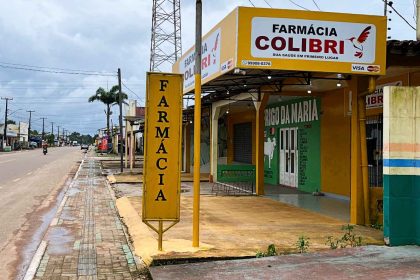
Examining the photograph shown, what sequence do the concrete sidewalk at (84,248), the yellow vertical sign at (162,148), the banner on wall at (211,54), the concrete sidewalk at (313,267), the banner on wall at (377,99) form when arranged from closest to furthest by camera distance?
the concrete sidewalk at (313,267) < the concrete sidewalk at (84,248) < the yellow vertical sign at (162,148) < the banner on wall at (211,54) < the banner on wall at (377,99)

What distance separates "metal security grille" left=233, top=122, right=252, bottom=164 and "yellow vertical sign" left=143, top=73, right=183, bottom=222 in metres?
16.0

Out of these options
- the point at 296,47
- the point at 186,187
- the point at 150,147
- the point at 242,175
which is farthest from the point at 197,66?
the point at 186,187

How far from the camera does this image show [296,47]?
30.3ft

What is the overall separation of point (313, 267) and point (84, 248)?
13.0 ft

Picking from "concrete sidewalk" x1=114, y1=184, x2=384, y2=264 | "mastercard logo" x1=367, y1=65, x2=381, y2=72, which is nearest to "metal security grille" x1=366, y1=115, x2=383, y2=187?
"concrete sidewalk" x1=114, y1=184, x2=384, y2=264

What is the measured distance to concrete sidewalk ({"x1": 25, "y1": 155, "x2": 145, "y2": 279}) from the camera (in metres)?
7.08

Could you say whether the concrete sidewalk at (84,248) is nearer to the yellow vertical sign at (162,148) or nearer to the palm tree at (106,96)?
the yellow vertical sign at (162,148)

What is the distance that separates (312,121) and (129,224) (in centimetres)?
861

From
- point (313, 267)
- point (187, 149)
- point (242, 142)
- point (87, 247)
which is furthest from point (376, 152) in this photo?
point (187, 149)

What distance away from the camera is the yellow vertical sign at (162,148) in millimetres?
7723

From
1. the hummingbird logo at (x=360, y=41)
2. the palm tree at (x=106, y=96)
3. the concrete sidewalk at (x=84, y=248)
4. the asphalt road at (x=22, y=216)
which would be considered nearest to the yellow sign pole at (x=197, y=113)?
the concrete sidewalk at (x=84, y=248)

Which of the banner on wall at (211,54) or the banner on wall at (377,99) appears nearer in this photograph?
the banner on wall at (211,54)

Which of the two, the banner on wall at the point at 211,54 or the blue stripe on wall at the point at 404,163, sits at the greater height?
the banner on wall at the point at 211,54

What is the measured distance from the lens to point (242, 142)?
25.2 metres
